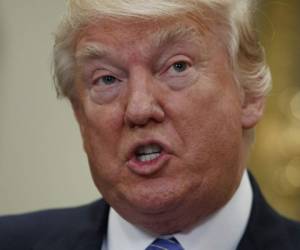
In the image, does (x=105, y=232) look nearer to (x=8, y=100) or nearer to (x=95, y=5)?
(x=95, y=5)

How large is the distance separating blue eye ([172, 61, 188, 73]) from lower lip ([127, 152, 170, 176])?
0.17 metres

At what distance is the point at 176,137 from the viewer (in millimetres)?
1394

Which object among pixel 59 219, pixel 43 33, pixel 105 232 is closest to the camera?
pixel 105 232

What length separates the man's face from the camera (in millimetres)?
1392

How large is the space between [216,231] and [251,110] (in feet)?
0.85

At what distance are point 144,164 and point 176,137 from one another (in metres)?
0.08

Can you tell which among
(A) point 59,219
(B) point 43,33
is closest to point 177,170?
(A) point 59,219

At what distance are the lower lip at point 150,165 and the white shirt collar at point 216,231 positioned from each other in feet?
0.59

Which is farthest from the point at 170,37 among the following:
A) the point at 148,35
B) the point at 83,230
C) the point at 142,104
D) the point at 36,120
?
the point at 36,120

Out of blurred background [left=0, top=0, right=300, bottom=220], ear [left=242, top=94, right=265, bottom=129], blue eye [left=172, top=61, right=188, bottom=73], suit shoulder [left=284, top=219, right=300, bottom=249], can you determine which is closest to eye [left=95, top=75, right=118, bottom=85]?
blue eye [left=172, top=61, right=188, bottom=73]

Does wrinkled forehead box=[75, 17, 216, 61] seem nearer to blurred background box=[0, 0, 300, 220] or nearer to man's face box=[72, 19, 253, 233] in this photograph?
man's face box=[72, 19, 253, 233]

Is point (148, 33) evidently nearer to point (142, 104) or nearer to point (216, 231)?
point (142, 104)

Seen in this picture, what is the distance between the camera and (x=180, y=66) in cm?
144

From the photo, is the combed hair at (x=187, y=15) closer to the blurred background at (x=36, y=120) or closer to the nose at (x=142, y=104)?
the nose at (x=142, y=104)
